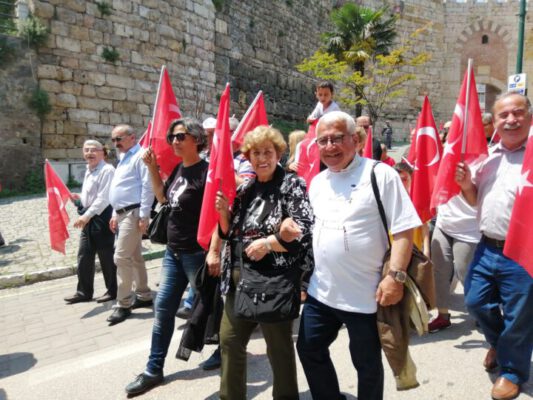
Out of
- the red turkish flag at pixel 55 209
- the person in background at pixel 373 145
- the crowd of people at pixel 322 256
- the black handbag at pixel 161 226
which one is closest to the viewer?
the crowd of people at pixel 322 256

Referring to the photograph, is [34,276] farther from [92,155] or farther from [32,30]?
[32,30]

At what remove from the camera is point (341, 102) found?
2606cm

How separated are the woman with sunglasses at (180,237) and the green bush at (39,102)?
9624mm

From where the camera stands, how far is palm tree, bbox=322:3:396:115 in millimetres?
21828

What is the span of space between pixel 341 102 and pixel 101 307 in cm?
2289

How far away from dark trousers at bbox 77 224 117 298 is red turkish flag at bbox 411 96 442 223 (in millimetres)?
3565

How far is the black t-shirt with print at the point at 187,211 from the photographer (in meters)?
3.33

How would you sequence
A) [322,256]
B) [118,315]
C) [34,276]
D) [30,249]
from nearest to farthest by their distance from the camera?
[322,256] → [118,315] → [34,276] → [30,249]

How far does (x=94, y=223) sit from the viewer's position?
5.26 m

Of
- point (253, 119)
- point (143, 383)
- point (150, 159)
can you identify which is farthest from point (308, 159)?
point (143, 383)

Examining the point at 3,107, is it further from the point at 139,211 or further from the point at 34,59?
the point at 139,211

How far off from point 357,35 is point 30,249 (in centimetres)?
1933

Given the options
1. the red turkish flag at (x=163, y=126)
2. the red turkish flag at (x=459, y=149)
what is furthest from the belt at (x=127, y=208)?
the red turkish flag at (x=459, y=149)

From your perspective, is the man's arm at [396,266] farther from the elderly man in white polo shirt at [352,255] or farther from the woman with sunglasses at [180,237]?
the woman with sunglasses at [180,237]
